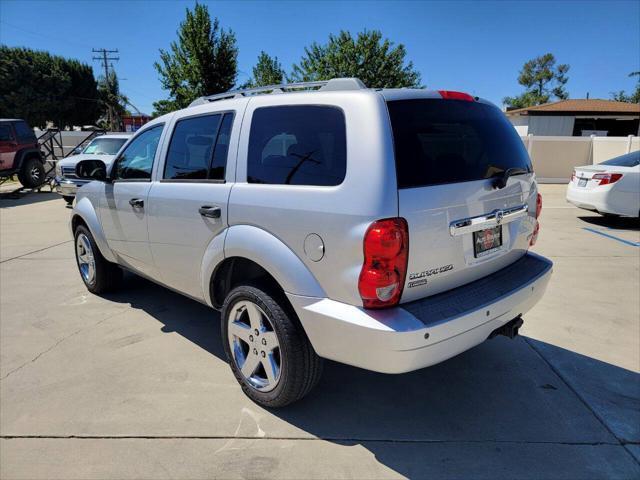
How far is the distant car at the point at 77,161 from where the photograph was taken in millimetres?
10828

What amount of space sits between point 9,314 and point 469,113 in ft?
15.6

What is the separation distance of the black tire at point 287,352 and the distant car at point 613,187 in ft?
26.6

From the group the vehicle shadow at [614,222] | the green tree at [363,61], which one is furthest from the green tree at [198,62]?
the vehicle shadow at [614,222]

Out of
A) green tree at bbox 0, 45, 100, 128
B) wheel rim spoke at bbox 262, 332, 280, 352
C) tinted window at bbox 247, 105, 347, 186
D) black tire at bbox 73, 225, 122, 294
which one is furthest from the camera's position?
green tree at bbox 0, 45, 100, 128

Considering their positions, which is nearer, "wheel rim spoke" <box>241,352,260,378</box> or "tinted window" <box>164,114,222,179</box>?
"wheel rim spoke" <box>241,352,260,378</box>

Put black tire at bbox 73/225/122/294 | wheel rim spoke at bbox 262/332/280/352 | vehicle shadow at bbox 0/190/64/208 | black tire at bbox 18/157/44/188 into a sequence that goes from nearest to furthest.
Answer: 1. wheel rim spoke at bbox 262/332/280/352
2. black tire at bbox 73/225/122/294
3. vehicle shadow at bbox 0/190/64/208
4. black tire at bbox 18/157/44/188

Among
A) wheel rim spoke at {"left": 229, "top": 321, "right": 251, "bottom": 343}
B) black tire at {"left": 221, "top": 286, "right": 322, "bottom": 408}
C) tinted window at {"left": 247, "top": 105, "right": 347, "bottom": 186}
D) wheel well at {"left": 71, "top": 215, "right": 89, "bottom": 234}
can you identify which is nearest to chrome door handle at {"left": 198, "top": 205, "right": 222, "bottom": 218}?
tinted window at {"left": 247, "top": 105, "right": 347, "bottom": 186}

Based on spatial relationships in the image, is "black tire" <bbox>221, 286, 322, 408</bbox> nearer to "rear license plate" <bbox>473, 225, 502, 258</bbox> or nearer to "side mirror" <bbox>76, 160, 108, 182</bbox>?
"rear license plate" <bbox>473, 225, 502, 258</bbox>

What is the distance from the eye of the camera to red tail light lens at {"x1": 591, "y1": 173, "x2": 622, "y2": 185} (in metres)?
8.34

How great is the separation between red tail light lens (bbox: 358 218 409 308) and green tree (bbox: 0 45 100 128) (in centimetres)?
5421

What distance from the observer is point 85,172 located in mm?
4352

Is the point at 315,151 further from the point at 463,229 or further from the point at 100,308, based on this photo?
the point at 100,308

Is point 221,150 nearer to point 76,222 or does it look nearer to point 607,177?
point 76,222

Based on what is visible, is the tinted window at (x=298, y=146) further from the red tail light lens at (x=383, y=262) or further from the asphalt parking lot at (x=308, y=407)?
the asphalt parking lot at (x=308, y=407)
